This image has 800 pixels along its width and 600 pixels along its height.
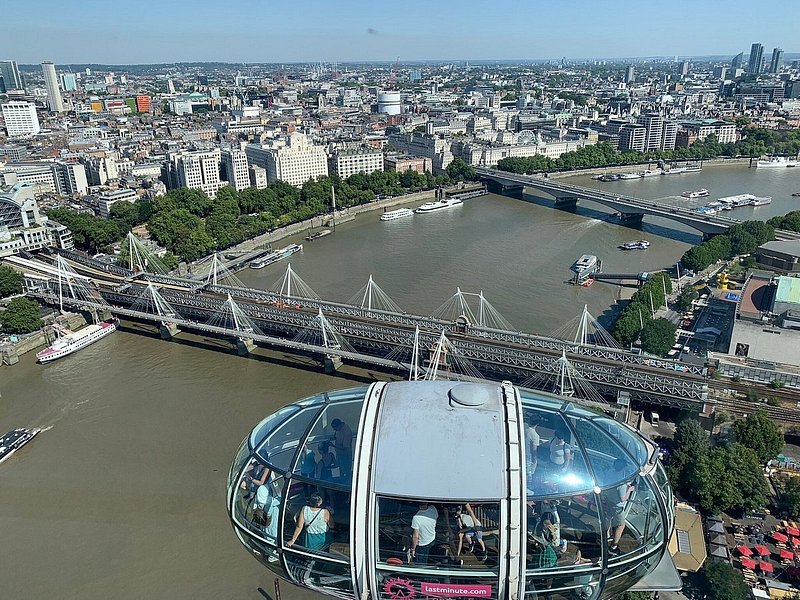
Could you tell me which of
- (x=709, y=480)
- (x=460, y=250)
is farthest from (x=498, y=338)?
(x=460, y=250)

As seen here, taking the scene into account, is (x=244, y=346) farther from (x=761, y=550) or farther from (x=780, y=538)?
(x=780, y=538)

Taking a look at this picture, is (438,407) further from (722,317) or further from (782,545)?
(722,317)

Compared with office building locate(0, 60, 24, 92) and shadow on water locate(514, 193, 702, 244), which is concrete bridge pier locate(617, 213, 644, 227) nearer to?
shadow on water locate(514, 193, 702, 244)

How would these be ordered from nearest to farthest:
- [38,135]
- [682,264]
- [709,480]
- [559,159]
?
[709,480], [682,264], [559,159], [38,135]

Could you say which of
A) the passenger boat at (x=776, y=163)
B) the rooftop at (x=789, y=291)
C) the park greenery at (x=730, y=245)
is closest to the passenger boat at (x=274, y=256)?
the park greenery at (x=730, y=245)

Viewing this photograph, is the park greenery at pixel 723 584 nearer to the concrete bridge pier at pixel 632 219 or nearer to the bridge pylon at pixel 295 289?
the bridge pylon at pixel 295 289

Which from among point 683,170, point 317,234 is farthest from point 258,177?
point 683,170

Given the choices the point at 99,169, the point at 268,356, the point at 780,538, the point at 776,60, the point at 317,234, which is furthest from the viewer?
the point at 776,60
